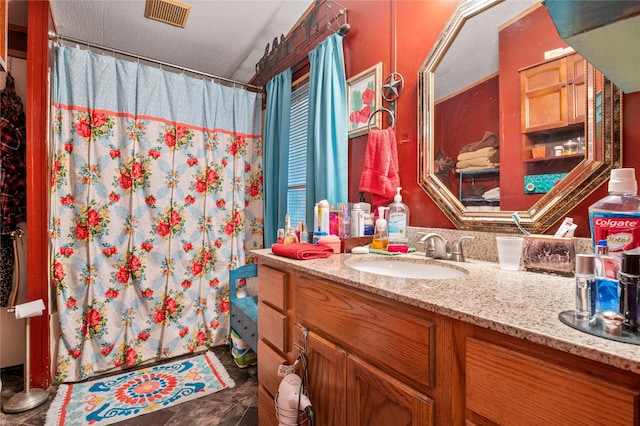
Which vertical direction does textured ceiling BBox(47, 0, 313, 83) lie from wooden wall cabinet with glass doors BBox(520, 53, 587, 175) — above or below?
above

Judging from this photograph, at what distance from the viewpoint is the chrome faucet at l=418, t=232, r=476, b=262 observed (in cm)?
112

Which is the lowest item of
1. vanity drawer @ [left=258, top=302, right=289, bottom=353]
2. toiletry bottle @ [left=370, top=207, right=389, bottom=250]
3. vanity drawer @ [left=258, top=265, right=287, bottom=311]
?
vanity drawer @ [left=258, top=302, right=289, bottom=353]

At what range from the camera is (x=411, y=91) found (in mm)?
1452

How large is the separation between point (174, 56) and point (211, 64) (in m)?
0.31

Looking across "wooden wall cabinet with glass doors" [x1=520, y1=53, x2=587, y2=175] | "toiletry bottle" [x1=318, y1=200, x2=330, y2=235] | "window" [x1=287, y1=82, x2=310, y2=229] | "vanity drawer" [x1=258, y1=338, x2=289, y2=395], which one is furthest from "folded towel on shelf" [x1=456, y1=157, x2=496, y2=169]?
"window" [x1=287, y1=82, x2=310, y2=229]

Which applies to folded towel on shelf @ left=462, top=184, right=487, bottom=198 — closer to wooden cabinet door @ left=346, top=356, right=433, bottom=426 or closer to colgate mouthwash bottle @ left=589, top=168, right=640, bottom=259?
colgate mouthwash bottle @ left=589, top=168, right=640, bottom=259

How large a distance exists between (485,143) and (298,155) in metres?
1.50

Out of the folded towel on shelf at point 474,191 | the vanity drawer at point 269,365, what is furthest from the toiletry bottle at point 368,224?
the vanity drawer at point 269,365

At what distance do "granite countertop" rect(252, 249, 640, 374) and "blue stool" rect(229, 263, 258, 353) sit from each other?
3.26 feet

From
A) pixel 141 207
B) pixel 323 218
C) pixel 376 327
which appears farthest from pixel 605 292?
pixel 141 207

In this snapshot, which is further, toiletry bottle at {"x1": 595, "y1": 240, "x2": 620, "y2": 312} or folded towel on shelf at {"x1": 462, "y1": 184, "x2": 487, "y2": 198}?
folded towel on shelf at {"x1": 462, "y1": 184, "x2": 487, "y2": 198}

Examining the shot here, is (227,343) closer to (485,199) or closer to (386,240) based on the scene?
(386,240)

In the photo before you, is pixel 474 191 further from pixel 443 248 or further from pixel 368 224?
pixel 368 224

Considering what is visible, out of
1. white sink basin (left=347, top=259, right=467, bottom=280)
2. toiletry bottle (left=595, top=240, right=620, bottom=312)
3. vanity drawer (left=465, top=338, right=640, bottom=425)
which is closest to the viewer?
vanity drawer (left=465, top=338, right=640, bottom=425)
